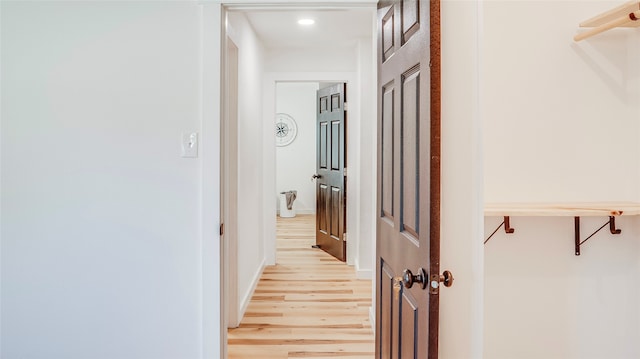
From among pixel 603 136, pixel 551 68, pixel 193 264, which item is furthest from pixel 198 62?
pixel 603 136

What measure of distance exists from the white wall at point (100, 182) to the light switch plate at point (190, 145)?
0.03m

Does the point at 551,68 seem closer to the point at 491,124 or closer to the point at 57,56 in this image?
the point at 491,124

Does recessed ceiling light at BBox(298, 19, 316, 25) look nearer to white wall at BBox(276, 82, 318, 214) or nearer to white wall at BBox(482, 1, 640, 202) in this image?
white wall at BBox(482, 1, 640, 202)

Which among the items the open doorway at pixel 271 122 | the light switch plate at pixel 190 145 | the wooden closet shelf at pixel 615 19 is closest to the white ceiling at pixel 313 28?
the open doorway at pixel 271 122

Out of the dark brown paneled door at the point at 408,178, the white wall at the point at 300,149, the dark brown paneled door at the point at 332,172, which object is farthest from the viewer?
the white wall at the point at 300,149

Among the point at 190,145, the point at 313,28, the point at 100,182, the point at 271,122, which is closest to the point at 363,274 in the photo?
the point at 271,122

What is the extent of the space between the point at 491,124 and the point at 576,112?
38 cm

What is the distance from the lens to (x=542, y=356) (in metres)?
1.86

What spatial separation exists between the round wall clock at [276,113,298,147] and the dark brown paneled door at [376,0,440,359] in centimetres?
645

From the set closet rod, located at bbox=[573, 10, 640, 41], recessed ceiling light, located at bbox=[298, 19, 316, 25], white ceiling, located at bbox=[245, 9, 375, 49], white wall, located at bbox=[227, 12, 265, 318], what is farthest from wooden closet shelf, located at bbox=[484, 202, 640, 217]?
recessed ceiling light, located at bbox=[298, 19, 316, 25]

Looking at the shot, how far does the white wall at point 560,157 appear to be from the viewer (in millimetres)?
1824

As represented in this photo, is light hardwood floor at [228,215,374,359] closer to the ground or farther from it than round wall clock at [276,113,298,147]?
closer to the ground

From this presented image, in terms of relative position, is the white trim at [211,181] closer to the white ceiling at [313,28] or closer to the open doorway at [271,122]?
the open doorway at [271,122]

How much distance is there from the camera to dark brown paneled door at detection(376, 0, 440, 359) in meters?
1.17
